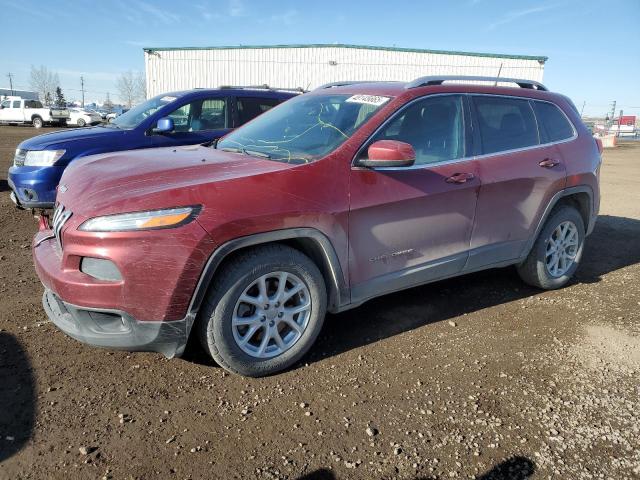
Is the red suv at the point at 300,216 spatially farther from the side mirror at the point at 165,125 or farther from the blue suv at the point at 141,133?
the blue suv at the point at 141,133

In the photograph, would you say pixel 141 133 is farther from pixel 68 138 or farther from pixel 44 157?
pixel 44 157

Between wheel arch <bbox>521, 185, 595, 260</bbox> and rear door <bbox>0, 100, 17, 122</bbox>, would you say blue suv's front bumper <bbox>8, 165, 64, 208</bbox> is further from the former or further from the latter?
rear door <bbox>0, 100, 17, 122</bbox>

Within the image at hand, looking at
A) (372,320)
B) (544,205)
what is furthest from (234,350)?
(544,205)

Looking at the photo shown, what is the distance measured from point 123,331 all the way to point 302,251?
45.2 inches

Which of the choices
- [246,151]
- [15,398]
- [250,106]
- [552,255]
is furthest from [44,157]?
[552,255]

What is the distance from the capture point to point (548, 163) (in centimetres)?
411

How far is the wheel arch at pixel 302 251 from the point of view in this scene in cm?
262

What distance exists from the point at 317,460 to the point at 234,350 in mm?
823

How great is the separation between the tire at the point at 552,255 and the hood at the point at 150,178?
2623 millimetres

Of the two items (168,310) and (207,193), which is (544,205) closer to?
(207,193)

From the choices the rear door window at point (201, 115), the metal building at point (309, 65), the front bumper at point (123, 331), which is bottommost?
the front bumper at point (123, 331)

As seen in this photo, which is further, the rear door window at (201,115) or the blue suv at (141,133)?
the rear door window at (201,115)

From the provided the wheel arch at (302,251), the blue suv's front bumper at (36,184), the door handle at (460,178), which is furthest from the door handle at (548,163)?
the blue suv's front bumper at (36,184)

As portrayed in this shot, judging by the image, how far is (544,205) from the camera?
13.6 feet
